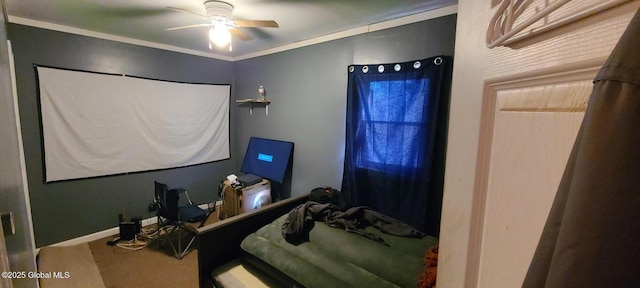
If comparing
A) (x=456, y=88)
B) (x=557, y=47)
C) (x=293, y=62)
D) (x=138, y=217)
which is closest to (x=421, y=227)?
(x=456, y=88)

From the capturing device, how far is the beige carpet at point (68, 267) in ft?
6.97

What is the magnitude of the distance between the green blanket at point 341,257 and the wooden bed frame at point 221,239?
114 mm

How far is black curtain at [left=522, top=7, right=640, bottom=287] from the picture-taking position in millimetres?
241

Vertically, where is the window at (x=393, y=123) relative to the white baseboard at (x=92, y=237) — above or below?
above

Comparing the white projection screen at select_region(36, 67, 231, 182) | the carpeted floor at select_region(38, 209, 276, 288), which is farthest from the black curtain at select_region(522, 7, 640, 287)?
the white projection screen at select_region(36, 67, 231, 182)

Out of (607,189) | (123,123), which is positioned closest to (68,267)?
(123,123)

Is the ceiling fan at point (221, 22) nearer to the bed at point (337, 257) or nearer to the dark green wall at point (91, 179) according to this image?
the dark green wall at point (91, 179)

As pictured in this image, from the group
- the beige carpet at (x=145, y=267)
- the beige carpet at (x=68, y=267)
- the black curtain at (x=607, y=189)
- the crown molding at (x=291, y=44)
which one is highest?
the crown molding at (x=291, y=44)

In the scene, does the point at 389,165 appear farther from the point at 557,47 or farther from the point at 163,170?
the point at 163,170

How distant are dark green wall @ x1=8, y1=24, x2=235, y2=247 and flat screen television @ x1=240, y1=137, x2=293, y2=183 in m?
0.86

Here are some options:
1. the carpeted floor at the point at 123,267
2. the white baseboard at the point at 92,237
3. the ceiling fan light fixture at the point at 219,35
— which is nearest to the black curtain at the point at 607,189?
the carpeted floor at the point at 123,267

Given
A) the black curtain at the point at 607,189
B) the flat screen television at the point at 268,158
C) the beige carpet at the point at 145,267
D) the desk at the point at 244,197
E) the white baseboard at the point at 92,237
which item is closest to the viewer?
the black curtain at the point at 607,189

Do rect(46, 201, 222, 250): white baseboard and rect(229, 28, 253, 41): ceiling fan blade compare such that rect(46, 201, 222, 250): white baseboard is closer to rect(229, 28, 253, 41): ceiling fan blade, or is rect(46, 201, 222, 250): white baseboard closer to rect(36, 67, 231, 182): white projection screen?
rect(36, 67, 231, 182): white projection screen

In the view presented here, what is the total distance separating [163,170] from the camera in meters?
3.47
